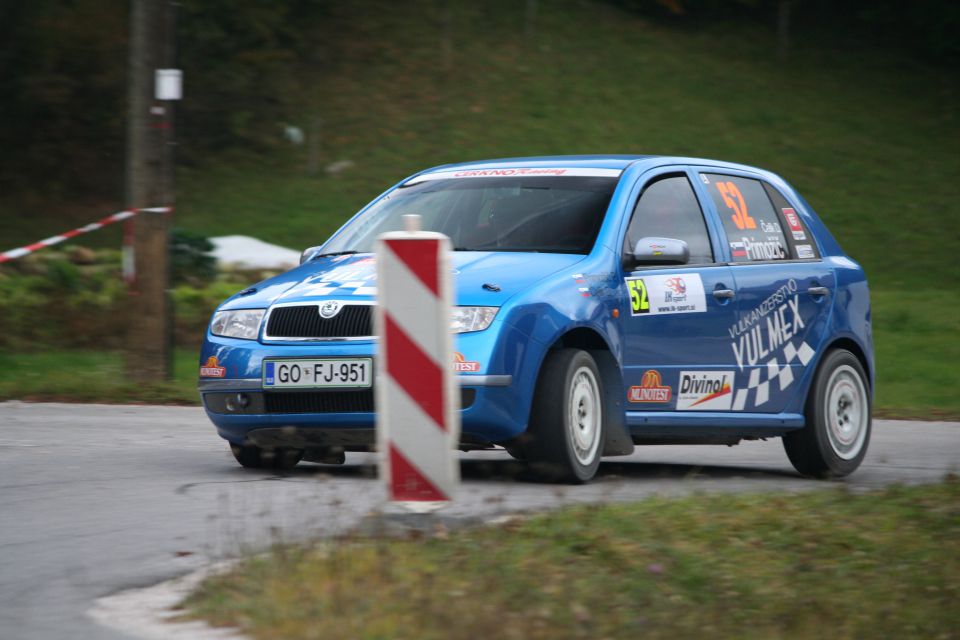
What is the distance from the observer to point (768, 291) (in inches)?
364

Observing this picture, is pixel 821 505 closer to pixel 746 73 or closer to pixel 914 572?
pixel 914 572

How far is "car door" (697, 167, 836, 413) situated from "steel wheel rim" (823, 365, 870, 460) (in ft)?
0.95

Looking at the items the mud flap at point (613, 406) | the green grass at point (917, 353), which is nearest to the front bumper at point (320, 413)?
the mud flap at point (613, 406)

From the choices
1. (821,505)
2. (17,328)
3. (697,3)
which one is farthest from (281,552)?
(697,3)

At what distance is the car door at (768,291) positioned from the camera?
9055mm

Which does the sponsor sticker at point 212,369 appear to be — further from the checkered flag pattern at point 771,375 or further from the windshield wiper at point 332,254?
the checkered flag pattern at point 771,375

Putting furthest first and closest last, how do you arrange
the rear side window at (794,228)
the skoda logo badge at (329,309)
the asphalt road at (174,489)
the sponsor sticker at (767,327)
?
the rear side window at (794,228) → the sponsor sticker at (767,327) → the skoda logo badge at (329,309) → the asphalt road at (174,489)

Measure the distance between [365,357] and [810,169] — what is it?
2854cm

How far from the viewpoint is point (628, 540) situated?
18.9 ft

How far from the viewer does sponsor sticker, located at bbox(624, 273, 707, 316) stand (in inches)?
327

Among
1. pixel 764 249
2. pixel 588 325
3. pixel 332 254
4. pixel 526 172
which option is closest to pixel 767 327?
pixel 764 249

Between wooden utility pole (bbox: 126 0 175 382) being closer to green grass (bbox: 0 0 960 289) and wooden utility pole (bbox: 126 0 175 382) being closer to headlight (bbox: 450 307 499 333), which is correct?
headlight (bbox: 450 307 499 333)

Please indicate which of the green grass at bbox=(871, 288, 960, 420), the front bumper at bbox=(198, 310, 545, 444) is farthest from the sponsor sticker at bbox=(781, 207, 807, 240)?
the green grass at bbox=(871, 288, 960, 420)

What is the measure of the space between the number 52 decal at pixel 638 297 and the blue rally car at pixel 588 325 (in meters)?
0.01
